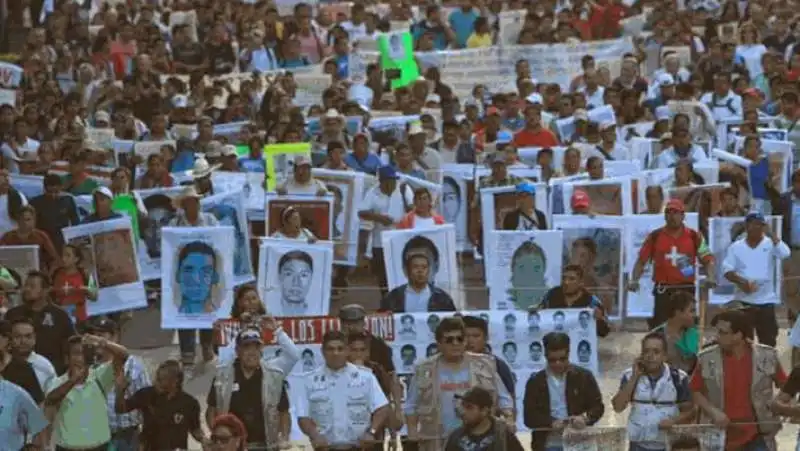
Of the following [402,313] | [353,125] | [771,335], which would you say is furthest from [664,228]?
[353,125]

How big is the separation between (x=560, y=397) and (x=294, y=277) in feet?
18.5

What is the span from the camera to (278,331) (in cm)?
2000

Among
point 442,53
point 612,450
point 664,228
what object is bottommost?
point 612,450

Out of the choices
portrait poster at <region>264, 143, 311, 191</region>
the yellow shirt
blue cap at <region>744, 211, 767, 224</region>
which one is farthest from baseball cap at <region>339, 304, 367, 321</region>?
the yellow shirt

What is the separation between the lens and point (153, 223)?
26.1 m

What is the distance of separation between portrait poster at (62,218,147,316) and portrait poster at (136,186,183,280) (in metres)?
0.43

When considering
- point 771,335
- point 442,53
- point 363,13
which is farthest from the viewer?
point 363,13

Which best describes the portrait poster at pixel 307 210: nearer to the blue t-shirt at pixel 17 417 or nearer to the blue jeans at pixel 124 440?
the blue jeans at pixel 124 440

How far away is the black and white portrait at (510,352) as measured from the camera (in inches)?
832

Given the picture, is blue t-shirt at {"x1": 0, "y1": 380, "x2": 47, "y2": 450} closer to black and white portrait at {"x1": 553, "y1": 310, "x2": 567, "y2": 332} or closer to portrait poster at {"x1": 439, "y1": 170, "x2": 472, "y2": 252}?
black and white portrait at {"x1": 553, "y1": 310, "x2": 567, "y2": 332}

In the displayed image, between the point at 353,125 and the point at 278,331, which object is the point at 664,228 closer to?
the point at 278,331

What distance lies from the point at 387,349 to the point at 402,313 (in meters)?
1.05

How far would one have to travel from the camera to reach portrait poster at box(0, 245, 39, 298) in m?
24.0

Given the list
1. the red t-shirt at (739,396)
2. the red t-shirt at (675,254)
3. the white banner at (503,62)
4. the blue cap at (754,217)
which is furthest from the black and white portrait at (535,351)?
the white banner at (503,62)
